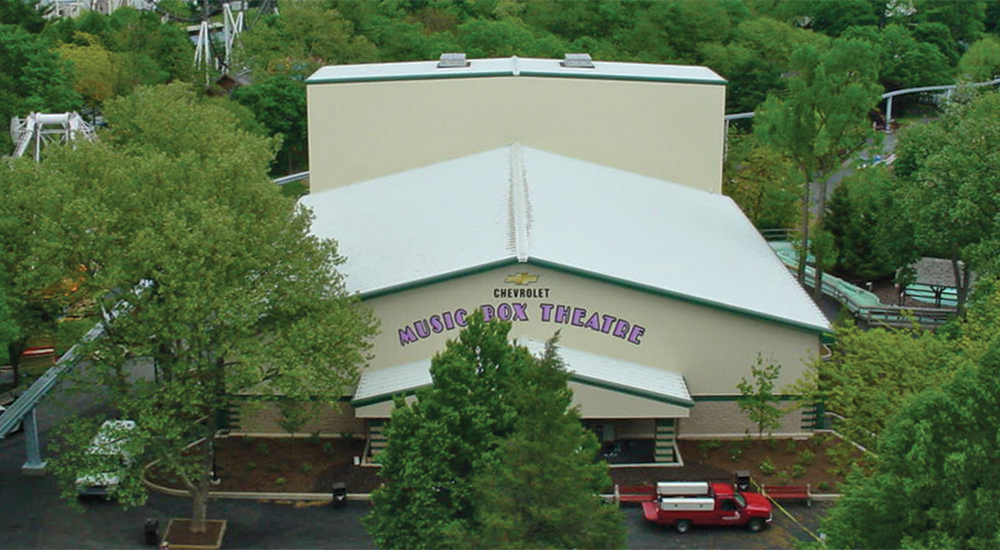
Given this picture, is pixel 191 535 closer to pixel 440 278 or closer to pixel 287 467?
pixel 287 467

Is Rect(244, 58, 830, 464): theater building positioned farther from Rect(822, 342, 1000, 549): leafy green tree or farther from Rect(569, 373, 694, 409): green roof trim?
Rect(822, 342, 1000, 549): leafy green tree

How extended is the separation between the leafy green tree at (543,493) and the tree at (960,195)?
23.9m

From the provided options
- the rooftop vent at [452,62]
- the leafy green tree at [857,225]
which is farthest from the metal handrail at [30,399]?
the leafy green tree at [857,225]

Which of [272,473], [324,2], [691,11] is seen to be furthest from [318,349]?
[691,11]

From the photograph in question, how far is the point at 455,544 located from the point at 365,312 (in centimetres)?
1235

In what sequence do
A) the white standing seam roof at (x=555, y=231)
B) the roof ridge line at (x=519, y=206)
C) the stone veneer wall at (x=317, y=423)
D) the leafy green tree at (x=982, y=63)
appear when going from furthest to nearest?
the leafy green tree at (x=982, y=63)
the stone veneer wall at (x=317, y=423)
the white standing seam roof at (x=555, y=231)
the roof ridge line at (x=519, y=206)

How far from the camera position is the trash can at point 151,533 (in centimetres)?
3269

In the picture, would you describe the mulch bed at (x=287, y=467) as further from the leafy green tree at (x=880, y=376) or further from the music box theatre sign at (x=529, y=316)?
the leafy green tree at (x=880, y=376)

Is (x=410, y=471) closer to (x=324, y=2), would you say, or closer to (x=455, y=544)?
(x=455, y=544)

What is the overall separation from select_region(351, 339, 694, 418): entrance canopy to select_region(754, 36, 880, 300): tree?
54.9 feet

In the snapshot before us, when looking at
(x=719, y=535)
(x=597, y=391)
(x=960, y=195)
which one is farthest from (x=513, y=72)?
(x=719, y=535)

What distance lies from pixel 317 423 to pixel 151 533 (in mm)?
7622

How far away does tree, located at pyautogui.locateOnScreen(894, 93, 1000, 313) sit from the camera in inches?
1746

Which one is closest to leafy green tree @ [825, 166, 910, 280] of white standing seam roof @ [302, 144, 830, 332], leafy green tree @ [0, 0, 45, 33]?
white standing seam roof @ [302, 144, 830, 332]
